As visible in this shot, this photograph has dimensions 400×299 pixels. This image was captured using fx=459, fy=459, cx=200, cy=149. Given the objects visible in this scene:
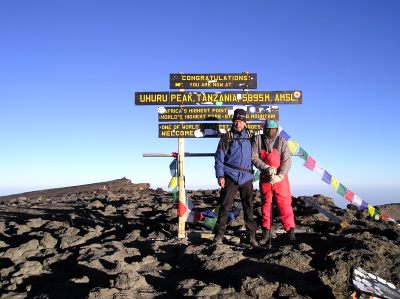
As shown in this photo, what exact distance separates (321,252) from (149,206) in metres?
A: 7.22

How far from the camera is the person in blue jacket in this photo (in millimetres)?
8164

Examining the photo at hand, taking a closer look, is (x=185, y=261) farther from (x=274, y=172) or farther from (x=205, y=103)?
(x=205, y=103)

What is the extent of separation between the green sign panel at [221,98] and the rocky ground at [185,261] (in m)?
2.65

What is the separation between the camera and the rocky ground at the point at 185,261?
5.64 meters

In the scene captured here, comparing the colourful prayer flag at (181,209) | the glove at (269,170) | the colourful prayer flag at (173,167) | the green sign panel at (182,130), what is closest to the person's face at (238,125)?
the glove at (269,170)

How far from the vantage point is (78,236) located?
953 centimetres

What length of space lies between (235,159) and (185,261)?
2.09m

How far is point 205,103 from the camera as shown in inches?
368

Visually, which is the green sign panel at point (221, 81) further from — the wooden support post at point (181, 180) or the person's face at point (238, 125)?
the person's face at point (238, 125)

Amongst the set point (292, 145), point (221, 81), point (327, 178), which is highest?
point (221, 81)

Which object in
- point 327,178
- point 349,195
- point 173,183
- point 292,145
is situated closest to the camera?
point 173,183

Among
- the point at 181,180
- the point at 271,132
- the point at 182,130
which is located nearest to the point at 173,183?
the point at 181,180

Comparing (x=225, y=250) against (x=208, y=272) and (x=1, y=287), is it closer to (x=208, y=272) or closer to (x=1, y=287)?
(x=208, y=272)

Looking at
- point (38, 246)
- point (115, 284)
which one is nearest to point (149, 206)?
point (38, 246)
